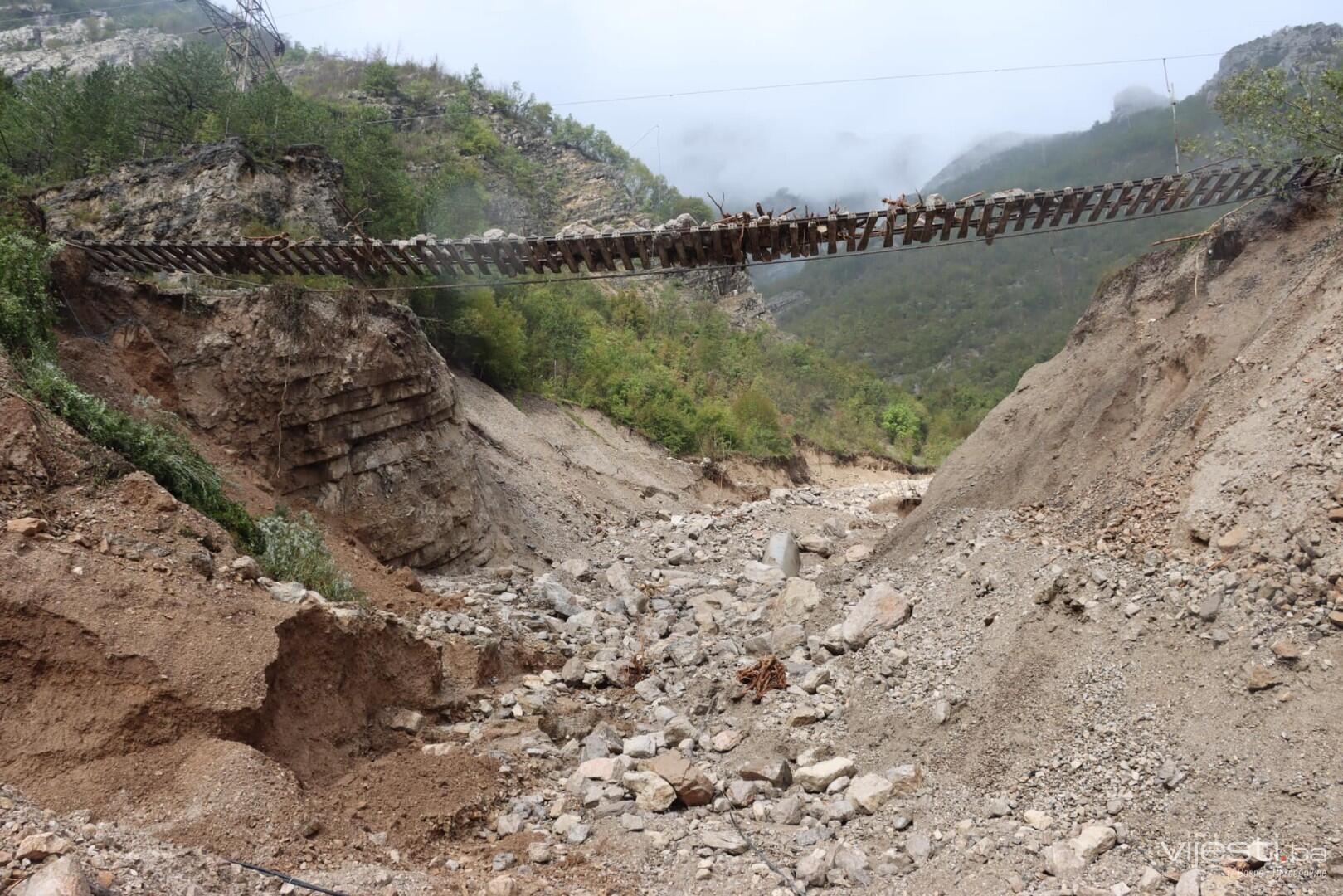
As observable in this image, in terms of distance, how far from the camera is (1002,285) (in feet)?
194

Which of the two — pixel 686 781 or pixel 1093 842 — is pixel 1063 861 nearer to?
pixel 1093 842

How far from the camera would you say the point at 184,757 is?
4.38 m

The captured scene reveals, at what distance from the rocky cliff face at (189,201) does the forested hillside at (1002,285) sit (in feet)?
109

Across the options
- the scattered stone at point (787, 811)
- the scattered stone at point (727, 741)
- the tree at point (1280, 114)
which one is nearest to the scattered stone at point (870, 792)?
the scattered stone at point (787, 811)

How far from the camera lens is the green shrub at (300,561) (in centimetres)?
Result: 709

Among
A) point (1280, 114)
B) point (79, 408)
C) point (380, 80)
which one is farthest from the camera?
point (380, 80)

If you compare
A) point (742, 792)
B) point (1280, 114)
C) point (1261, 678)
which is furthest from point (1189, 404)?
point (742, 792)

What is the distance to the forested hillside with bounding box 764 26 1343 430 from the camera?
48812 mm

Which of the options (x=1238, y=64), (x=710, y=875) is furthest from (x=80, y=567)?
(x=1238, y=64)

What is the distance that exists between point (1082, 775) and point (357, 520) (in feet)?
29.1

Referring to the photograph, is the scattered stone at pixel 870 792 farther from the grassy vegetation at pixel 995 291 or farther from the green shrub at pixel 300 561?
the grassy vegetation at pixel 995 291

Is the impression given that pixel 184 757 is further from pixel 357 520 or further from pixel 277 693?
pixel 357 520

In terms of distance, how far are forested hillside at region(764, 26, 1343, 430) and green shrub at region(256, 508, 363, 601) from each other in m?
36.1

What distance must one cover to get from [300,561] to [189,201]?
27.3 feet
